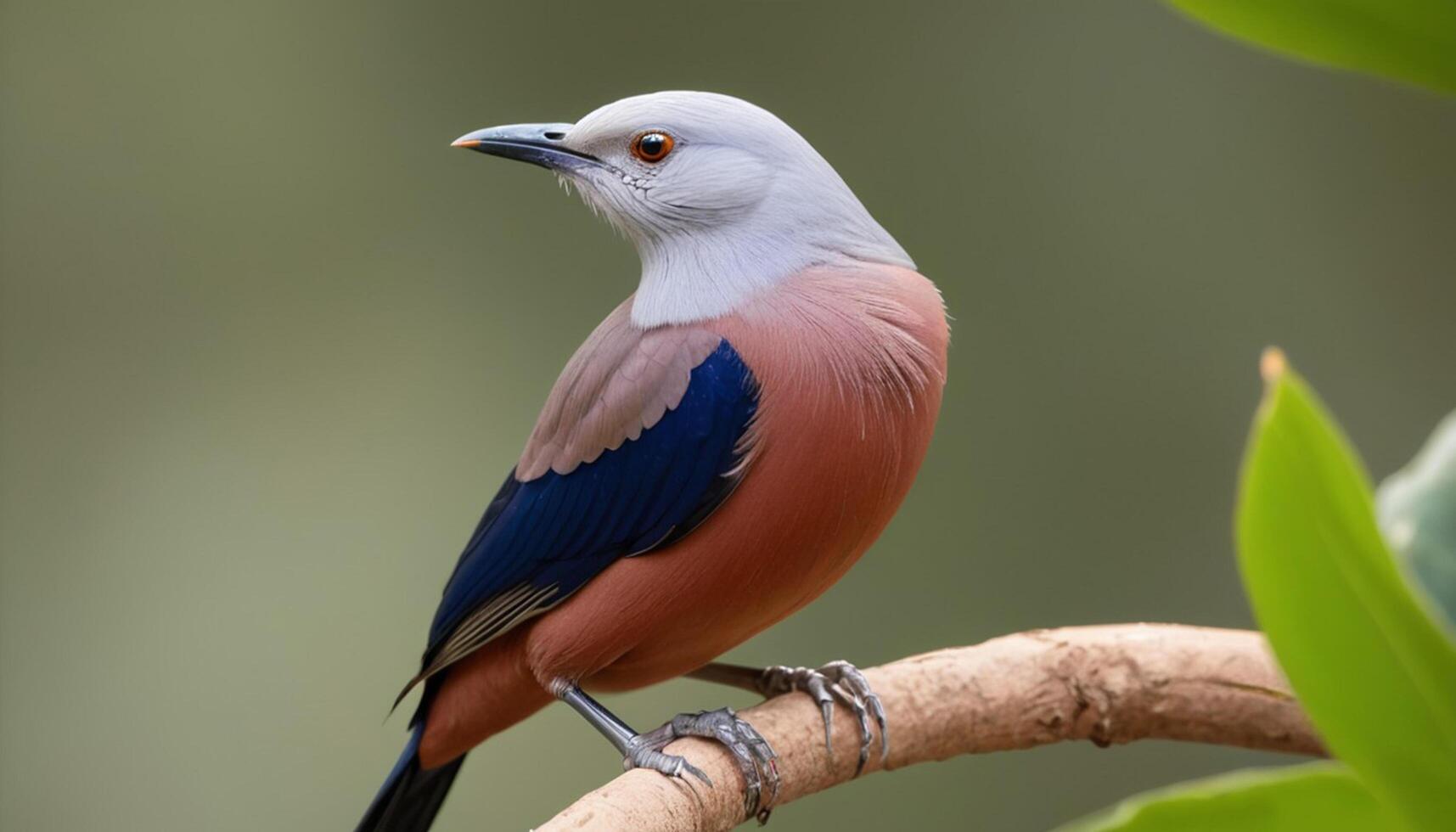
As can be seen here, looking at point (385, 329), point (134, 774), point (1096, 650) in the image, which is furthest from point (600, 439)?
point (134, 774)

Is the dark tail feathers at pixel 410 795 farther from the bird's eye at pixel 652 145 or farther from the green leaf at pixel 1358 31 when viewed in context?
the green leaf at pixel 1358 31

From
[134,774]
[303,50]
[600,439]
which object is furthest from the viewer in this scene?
[303,50]

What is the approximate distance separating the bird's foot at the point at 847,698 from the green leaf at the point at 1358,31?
1176mm

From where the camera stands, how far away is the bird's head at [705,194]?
5.12 feet

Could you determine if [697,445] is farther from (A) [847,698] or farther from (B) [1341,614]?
(B) [1341,614]

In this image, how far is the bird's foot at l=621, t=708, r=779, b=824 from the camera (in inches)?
58.7

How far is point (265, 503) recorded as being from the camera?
10.8 feet

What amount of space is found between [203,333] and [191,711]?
A: 0.83 metres

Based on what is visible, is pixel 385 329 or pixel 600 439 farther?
pixel 385 329

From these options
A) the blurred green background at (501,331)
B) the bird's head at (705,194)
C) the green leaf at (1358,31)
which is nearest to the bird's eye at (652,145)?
the bird's head at (705,194)

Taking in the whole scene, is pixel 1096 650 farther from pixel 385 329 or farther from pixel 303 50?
pixel 303 50

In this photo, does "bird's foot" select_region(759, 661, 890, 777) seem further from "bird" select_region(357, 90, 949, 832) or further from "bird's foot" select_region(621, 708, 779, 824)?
"bird's foot" select_region(621, 708, 779, 824)

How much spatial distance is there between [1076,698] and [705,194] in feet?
2.35

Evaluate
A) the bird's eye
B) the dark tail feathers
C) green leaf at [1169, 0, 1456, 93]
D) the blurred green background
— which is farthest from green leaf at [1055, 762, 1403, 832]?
the blurred green background
